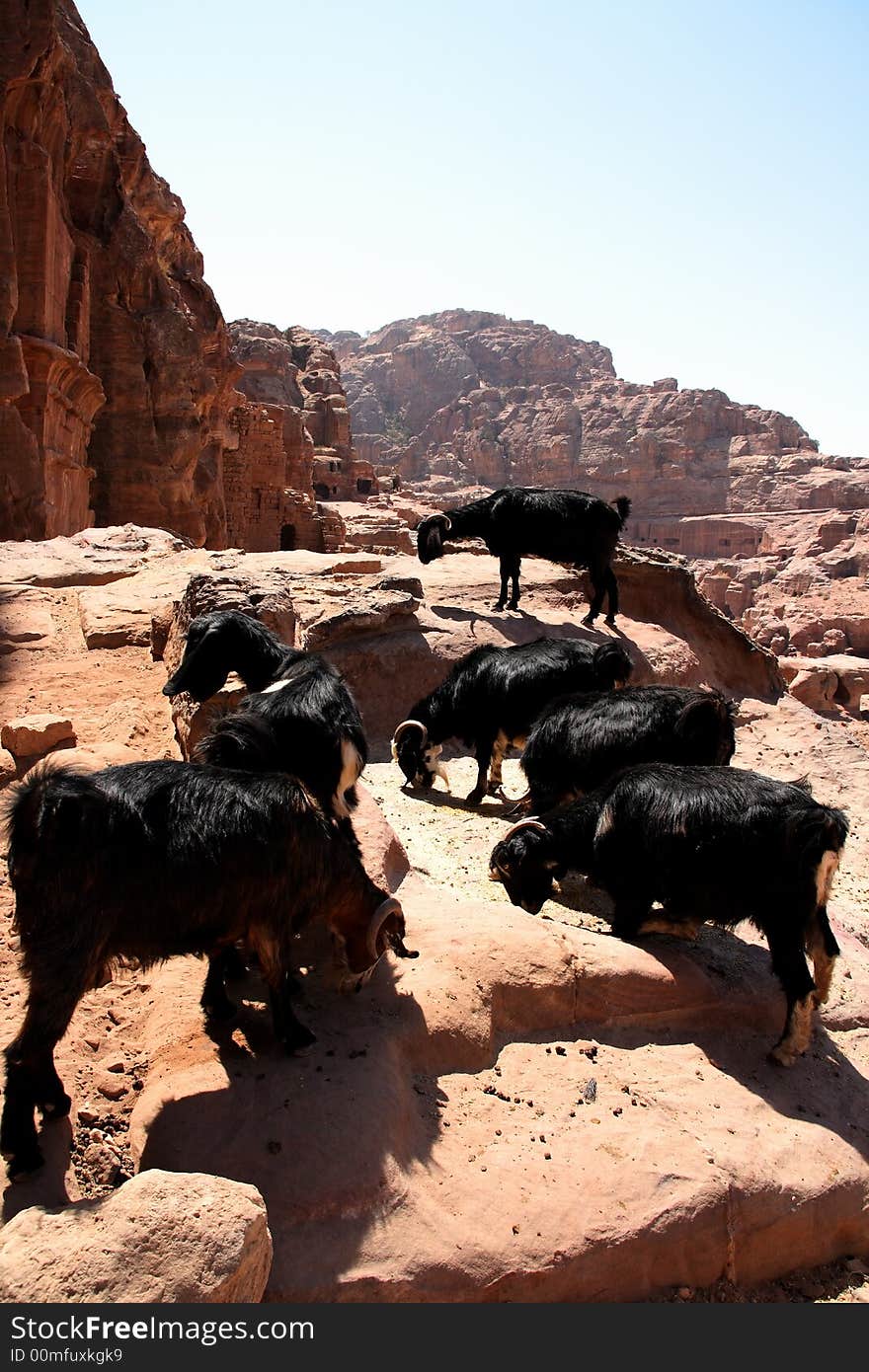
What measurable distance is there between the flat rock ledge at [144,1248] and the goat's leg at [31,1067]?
464 millimetres

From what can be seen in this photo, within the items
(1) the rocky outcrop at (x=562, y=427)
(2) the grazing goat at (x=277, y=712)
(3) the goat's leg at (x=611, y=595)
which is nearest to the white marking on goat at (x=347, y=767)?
(2) the grazing goat at (x=277, y=712)

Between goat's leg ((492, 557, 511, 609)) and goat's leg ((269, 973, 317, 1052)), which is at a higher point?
goat's leg ((492, 557, 511, 609))

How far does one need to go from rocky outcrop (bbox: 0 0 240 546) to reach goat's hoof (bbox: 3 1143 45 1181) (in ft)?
50.0

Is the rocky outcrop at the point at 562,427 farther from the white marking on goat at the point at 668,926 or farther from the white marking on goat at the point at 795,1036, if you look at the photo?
the white marking on goat at the point at 795,1036

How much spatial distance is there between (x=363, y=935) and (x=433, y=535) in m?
8.55

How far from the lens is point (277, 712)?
15.8ft

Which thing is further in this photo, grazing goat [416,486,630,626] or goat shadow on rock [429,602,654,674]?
grazing goat [416,486,630,626]

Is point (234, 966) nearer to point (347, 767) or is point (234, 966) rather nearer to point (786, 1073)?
point (347, 767)

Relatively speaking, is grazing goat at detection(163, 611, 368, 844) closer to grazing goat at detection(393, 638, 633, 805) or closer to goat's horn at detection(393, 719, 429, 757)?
goat's horn at detection(393, 719, 429, 757)

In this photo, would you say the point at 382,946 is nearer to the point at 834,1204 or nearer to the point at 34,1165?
the point at 34,1165

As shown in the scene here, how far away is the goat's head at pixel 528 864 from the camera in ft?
17.4

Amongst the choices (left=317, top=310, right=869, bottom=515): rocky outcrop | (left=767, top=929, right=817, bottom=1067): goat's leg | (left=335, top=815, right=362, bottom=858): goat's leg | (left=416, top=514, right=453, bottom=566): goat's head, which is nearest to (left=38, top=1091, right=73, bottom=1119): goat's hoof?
(left=335, top=815, right=362, bottom=858): goat's leg

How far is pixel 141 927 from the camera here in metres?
3.19

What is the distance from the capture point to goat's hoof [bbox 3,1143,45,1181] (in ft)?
9.63
